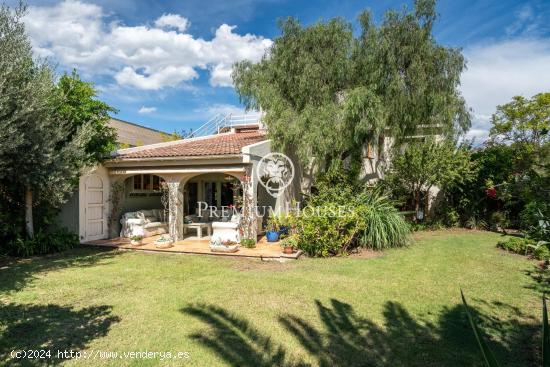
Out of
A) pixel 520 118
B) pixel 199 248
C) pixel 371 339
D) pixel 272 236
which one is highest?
pixel 520 118

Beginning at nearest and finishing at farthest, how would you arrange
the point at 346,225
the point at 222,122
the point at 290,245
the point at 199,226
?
the point at 290,245
the point at 346,225
the point at 199,226
the point at 222,122

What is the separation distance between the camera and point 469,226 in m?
17.8

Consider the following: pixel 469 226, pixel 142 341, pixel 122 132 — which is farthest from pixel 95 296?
pixel 122 132

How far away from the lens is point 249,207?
1234cm

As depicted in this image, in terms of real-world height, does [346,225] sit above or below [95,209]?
below

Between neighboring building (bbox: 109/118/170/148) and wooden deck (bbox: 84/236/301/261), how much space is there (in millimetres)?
16358

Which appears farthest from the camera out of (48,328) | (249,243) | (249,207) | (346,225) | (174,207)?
(174,207)

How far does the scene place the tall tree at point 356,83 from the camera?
1283 cm

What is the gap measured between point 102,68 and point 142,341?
2095 cm

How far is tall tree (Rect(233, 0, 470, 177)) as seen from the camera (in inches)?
505

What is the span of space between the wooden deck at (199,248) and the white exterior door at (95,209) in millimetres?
462

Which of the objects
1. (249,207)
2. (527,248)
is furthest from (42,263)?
(527,248)

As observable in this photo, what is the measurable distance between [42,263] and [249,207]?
6.66m

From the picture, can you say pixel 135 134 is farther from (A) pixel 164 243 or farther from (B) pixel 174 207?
(A) pixel 164 243
